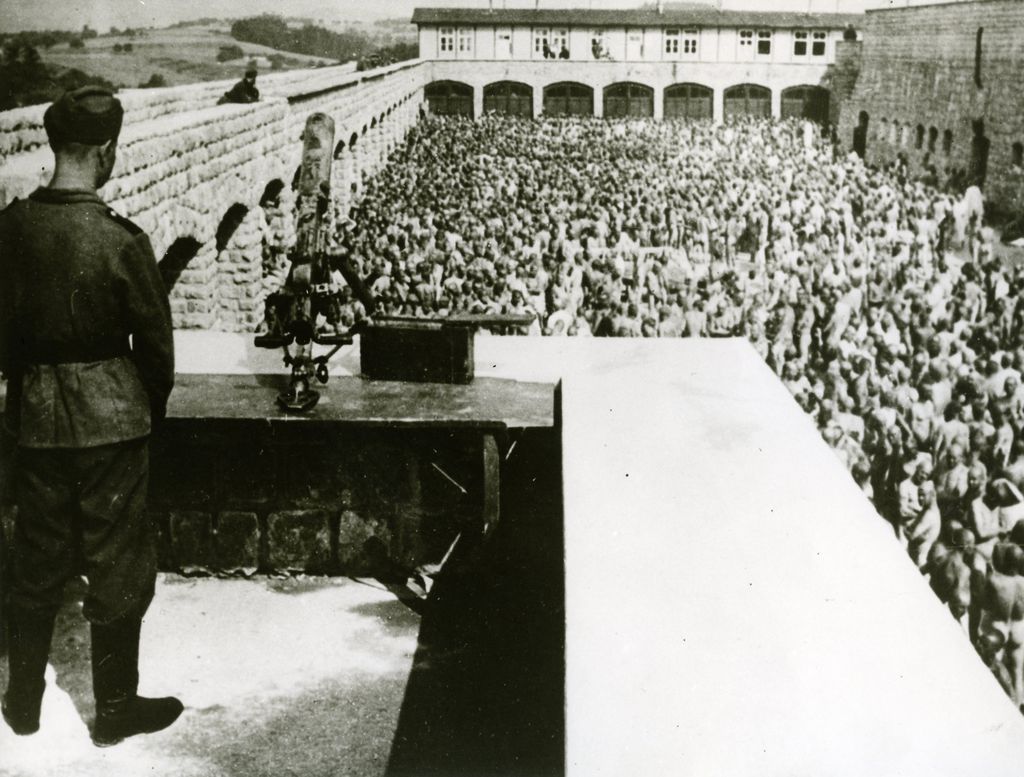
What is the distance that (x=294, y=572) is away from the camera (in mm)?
5223

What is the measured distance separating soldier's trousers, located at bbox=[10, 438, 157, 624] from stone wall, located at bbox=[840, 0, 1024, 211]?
25941 millimetres

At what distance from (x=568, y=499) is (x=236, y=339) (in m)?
3.46

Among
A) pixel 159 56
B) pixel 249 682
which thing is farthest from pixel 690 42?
pixel 249 682

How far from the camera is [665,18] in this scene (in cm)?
4866

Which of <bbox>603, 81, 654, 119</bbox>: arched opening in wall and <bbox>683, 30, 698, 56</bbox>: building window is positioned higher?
<bbox>683, 30, 698, 56</bbox>: building window

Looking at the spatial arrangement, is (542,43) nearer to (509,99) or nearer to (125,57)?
(509,99)

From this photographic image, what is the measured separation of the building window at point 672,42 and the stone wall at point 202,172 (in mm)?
30325

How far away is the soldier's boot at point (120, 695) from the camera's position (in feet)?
11.1

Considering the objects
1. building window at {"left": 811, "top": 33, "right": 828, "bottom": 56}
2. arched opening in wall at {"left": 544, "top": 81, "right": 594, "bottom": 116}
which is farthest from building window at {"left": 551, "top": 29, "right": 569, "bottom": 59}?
building window at {"left": 811, "top": 33, "right": 828, "bottom": 56}

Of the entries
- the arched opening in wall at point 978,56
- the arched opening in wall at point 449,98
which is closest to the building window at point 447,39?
the arched opening in wall at point 449,98

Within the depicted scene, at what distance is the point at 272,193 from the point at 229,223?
8.52ft

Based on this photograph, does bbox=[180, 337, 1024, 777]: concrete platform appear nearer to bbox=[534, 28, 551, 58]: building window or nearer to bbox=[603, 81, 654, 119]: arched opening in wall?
bbox=[603, 81, 654, 119]: arched opening in wall

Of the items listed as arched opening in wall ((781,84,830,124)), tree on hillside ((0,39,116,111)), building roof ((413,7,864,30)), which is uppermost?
building roof ((413,7,864,30))

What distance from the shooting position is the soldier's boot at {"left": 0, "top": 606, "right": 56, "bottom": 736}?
330 centimetres
